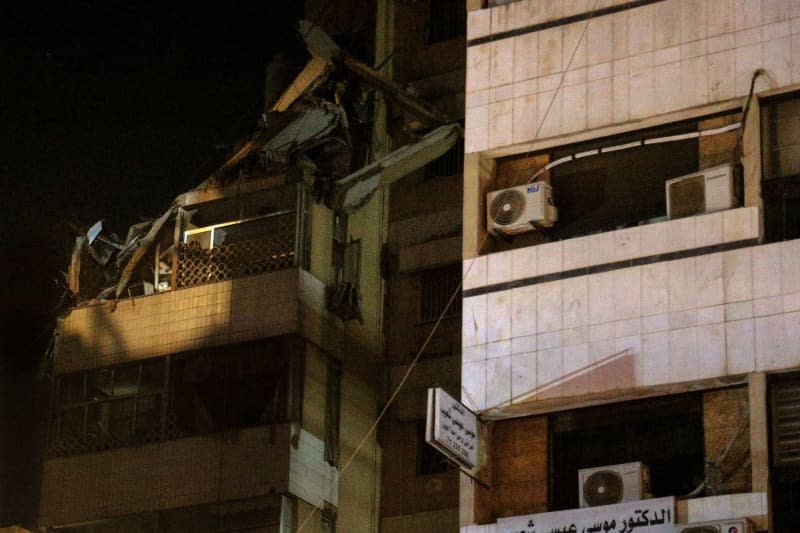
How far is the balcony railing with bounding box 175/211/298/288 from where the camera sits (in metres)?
32.4

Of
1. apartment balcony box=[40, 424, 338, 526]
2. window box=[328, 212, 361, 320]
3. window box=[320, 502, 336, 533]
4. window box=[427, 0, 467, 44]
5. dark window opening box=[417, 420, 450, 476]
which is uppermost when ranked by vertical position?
window box=[427, 0, 467, 44]

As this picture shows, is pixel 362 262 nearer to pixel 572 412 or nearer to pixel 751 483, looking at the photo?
pixel 572 412

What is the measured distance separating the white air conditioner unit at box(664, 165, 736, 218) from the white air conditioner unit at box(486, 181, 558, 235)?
69.5 inches

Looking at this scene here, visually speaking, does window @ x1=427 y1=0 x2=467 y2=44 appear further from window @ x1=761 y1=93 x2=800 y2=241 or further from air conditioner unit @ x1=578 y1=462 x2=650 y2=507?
air conditioner unit @ x1=578 y1=462 x2=650 y2=507

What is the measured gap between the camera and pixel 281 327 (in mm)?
31438

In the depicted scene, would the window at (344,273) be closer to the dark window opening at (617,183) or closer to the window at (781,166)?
the dark window opening at (617,183)

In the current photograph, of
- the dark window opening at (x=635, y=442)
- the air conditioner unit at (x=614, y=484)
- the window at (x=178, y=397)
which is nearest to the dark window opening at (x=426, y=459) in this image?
the window at (x=178, y=397)

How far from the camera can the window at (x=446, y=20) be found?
36719 millimetres

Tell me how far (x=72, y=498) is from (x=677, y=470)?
1437cm

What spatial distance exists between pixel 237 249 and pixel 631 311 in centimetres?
1235

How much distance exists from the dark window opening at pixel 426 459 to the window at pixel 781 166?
12.1m

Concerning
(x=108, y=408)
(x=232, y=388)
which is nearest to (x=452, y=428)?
(x=232, y=388)

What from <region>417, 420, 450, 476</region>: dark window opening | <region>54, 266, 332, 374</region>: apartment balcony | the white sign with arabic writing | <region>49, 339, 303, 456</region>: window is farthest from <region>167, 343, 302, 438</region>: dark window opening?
the white sign with arabic writing

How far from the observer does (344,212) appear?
33.8 metres
